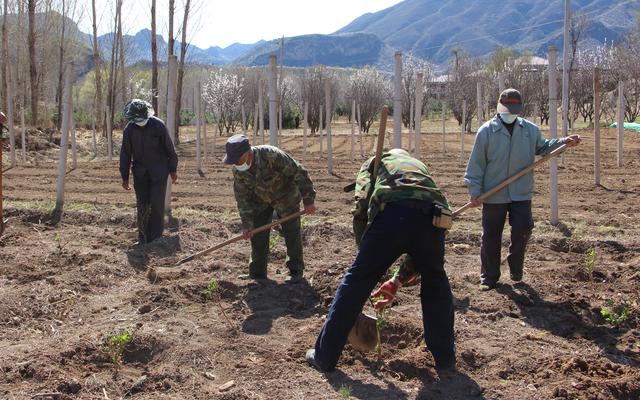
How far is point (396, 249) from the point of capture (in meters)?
3.54

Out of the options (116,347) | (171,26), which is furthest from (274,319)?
(171,26)

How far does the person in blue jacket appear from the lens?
5.10 meters

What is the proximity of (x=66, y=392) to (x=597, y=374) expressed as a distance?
2930mm

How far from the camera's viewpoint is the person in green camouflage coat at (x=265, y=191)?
507 cm

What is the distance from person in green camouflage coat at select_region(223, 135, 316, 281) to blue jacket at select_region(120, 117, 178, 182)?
183 centimetres

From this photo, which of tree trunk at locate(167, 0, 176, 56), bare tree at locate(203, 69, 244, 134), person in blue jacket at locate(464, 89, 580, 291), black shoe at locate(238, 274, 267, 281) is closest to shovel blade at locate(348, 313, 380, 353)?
person in blue jacket at locate(464, 89, 580, 291)

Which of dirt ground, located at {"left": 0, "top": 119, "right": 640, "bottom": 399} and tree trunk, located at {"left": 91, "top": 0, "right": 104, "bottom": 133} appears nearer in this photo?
dirt ground, located at {"left": 0, "top": 119, "right": 640, "bottom": 399}

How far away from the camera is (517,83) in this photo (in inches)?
1206

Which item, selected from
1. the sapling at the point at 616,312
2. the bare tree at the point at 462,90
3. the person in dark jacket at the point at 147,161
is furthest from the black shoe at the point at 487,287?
the bare tree at the point at 462,90

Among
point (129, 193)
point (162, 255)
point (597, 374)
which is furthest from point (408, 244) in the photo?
point (129, 193)

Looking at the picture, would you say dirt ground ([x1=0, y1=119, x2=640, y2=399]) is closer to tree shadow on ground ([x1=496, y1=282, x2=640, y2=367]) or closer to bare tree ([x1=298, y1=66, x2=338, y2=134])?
tree shadow on ground ([x1=496, y1=282, x2=640, y2=367])

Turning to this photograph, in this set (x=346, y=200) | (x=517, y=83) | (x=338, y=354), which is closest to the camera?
(x=338, y=354)

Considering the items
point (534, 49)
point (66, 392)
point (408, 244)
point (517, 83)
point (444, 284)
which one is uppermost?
point (534, 49)

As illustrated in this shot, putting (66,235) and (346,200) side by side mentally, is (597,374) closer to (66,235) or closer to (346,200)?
(66,235)
